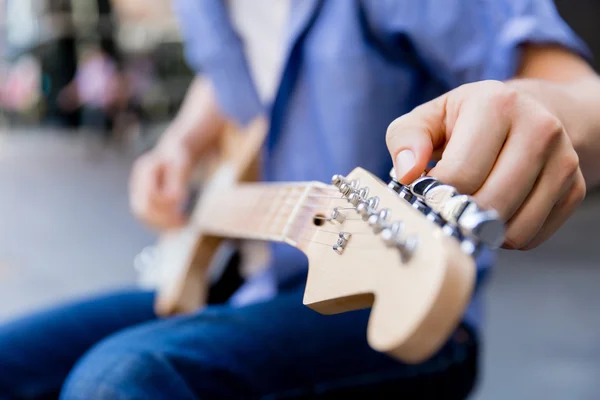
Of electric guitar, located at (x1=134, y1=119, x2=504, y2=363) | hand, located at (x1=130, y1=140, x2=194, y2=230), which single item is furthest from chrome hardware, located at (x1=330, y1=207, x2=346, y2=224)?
hand, located at (x1=130, y1=140, x2=194, y2=230)

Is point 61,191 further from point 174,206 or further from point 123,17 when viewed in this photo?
point 174,206

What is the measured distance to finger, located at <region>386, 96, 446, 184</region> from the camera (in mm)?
254

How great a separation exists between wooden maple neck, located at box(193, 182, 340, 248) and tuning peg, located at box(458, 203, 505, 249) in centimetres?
11

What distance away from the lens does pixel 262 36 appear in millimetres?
650

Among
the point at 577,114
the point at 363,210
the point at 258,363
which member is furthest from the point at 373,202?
the point at 258,363

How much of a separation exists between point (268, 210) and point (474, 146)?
21 centimetres

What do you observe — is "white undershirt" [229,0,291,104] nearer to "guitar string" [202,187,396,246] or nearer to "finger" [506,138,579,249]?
"guitar string" [202,187,396,246]

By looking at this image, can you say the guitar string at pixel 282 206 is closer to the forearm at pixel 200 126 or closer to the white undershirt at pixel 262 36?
the white undershirt at pixel 262 36

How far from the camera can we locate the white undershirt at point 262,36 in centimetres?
62

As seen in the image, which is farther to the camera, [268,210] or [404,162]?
[268,210]

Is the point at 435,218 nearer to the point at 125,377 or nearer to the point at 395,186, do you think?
the point at 395,186

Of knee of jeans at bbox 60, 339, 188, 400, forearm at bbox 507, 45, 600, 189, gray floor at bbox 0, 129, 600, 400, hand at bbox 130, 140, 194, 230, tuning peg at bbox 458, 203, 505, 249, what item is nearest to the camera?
tuning peg at bbox 458, 203, 505, 249

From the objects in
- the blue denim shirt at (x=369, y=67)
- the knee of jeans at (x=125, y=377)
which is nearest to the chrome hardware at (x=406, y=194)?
the blue denim shirt at (x=369, y=67)

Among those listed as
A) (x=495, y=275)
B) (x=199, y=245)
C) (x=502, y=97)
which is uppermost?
(x=502, y=97)
